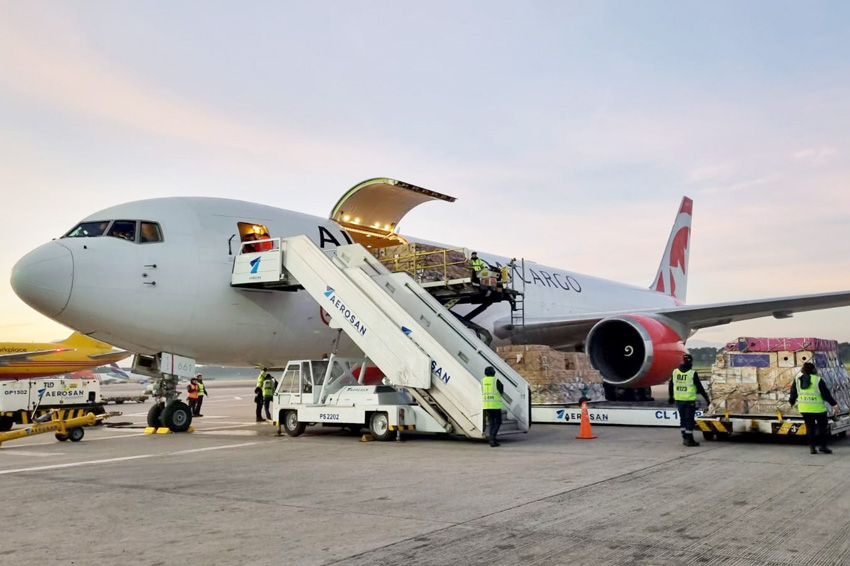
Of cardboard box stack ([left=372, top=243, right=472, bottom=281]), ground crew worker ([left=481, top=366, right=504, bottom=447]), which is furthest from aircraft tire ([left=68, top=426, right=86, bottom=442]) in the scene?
ground crew worker ([left=481, top=366, right=504, bottom=447])

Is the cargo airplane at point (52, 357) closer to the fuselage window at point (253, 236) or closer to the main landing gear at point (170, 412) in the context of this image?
the main landing gear at point (170, 412)

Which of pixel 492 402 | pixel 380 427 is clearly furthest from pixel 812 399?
pixel 380 427

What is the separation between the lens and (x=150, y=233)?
1069 cm

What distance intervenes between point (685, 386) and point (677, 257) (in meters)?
19.7

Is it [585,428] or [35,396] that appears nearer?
[585,428]

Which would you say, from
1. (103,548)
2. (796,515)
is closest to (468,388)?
(796,515)

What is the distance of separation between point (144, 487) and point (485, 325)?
35.1 feet

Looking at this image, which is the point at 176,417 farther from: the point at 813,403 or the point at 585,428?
the point at 813,403

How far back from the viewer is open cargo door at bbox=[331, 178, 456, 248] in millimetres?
13109

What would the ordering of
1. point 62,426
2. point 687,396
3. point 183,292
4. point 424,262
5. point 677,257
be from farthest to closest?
1. point 677,257
2. point 424,262
3. point 62,426
4. point 183,292
5. point 687,396

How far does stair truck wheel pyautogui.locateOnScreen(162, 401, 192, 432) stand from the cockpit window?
3.33m

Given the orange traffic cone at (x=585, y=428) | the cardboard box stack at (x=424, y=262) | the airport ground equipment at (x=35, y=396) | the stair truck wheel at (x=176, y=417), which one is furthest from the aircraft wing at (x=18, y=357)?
the orange traffic cone at (x=585, y=428)

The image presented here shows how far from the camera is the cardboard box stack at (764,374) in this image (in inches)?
376

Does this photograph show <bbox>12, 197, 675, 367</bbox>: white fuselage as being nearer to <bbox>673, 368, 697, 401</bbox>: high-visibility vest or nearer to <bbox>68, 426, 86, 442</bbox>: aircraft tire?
<bbox>68, 426, 86, 442</bbox>: aircraft tire
